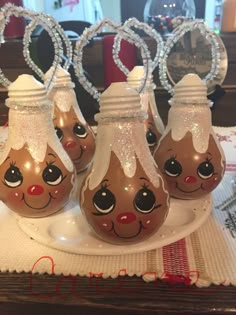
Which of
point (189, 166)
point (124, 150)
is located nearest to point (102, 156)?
point (124, 150)

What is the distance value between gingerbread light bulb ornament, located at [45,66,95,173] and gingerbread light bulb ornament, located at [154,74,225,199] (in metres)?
0.14

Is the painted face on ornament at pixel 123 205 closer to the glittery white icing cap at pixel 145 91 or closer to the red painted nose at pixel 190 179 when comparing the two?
the red painted nose at pixel 190 179

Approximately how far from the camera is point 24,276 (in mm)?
315

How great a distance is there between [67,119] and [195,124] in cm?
20

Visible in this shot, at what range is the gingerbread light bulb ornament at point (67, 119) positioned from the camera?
0.51m

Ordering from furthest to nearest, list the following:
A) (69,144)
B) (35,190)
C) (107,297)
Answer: (69,144), (35,190), (107,297)

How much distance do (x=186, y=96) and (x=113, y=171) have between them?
15 centimetres

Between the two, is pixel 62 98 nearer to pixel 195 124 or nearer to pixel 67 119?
pixel 67 119

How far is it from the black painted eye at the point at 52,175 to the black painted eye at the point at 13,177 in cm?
3

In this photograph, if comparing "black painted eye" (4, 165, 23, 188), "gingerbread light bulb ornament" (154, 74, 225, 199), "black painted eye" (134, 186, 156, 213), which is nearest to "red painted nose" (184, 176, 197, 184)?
"gingerbread light bulb ornament" (154, 74, 225, 199)

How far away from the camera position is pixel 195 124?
425 mm

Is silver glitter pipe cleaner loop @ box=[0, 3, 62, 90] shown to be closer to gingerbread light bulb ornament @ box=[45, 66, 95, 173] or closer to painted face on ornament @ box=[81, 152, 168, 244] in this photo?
gingerbread light bulb ornament @ box=[45, 66, 95, 173]

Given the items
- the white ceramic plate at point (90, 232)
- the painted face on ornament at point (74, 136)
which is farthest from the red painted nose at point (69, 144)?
the white ceramic plate at point (90, 232)

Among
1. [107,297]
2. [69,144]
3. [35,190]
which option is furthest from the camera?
[69,144]
